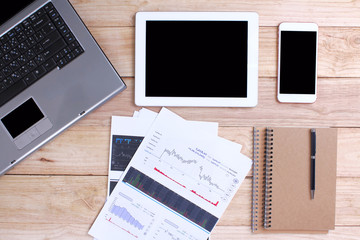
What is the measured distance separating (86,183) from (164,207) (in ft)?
0.70

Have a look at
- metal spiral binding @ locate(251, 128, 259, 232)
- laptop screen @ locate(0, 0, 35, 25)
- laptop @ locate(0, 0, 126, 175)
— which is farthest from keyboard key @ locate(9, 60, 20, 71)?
metal spiral binding @ locate(251, 128, 259, 232)

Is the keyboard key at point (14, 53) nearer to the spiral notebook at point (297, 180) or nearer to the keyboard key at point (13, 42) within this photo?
the keyboard key at point (13, 42)

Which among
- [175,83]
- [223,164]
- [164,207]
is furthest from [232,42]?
[164,207]

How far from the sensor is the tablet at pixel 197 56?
32.0 inches

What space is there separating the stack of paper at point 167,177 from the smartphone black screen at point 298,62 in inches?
8.5

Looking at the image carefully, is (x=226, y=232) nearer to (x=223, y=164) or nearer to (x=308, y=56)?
(x=223, y=164)

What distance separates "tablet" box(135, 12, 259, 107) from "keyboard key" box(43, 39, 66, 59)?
7.1 inches

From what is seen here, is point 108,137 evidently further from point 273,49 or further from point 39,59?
point 273,49

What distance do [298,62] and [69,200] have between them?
690mm

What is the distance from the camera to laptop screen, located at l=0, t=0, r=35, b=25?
2.54 ft

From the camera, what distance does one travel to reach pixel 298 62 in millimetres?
825

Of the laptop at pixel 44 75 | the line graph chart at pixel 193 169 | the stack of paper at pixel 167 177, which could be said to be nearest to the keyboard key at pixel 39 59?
the laptop at pixel 44 75

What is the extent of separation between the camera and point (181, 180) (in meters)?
0.84

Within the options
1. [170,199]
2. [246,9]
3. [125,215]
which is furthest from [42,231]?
[246,9]
